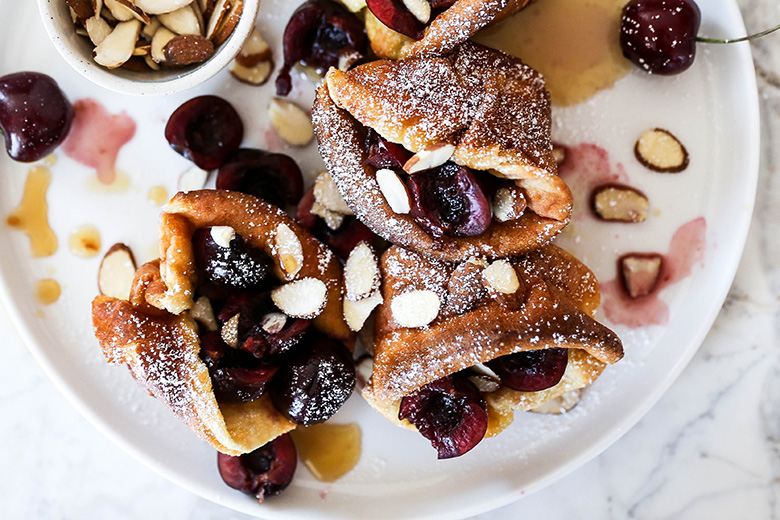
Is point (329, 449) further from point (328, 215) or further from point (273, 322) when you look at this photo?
point (328, 215)

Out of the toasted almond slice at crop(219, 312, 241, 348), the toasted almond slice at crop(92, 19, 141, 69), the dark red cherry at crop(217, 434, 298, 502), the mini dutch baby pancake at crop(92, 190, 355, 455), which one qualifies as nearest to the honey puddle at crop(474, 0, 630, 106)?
the mini dutch baby pancake at crop(92, 190, 355, 455)

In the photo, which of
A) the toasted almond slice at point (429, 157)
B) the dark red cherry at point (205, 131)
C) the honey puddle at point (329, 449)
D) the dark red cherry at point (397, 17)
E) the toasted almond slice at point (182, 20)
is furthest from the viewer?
the honey puddle at point (329, 449)

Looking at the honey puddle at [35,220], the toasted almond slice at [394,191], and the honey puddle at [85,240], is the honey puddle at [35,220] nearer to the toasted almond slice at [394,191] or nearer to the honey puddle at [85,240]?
the honey puddle at [85,240]

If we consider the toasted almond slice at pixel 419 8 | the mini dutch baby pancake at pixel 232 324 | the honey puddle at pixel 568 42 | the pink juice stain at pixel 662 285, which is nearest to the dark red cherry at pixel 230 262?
the mini dutch baby pancake at pixel 232 324

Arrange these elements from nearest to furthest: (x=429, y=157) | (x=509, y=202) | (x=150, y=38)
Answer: (x=429, y=157) → (x=509, y=202) → (x=150, y=38)

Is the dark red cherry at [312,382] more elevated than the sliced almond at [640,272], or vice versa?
the dark red cherry at [312,382]

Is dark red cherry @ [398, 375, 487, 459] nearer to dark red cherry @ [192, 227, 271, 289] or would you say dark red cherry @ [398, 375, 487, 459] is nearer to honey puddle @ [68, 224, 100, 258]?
dark red cherry @ [192, 227, 271, 289]

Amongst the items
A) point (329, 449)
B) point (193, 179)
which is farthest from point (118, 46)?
point (329, 449)
